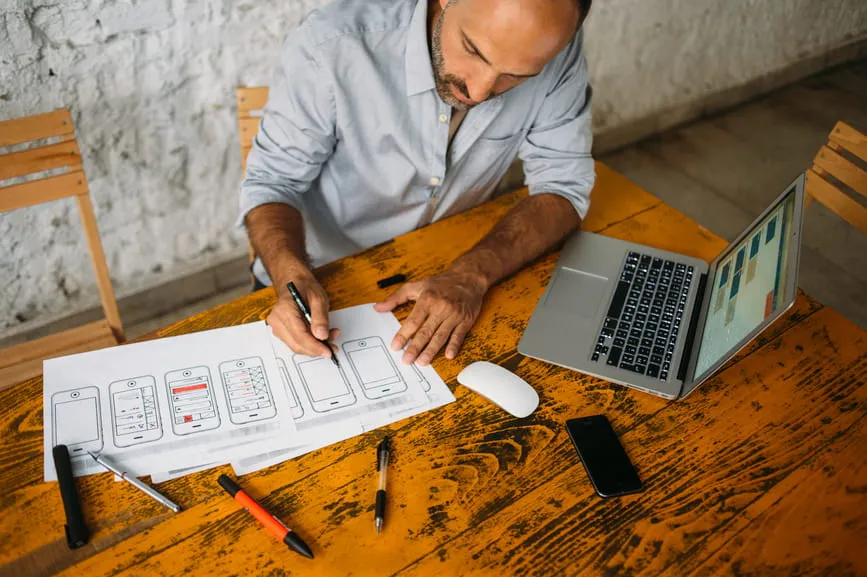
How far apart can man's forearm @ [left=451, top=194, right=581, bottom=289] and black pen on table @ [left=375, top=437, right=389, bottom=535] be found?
0.41 m

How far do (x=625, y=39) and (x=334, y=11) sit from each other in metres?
2.13

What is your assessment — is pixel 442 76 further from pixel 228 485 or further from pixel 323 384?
pixel 228 485

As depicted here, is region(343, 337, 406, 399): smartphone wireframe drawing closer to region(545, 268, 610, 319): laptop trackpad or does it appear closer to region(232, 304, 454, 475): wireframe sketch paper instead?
region(232, 304, 454, 475): wireframe sketch paper

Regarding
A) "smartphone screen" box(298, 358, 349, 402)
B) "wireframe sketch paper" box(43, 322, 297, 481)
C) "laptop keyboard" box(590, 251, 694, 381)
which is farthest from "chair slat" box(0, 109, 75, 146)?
"laptop keyboard" box(590, 251, 694, 381)

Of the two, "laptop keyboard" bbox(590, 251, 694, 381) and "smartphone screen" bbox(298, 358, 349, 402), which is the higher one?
"smartphone screen" bbox(298, 358, 349, 402)

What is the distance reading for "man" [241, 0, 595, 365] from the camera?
112 cm

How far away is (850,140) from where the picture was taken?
161cm

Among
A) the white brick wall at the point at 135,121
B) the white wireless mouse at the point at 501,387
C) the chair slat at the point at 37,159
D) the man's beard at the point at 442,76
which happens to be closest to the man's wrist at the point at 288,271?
the white wireless mouse at the point at 501,387

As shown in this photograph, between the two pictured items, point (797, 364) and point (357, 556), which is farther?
point (797, 364)

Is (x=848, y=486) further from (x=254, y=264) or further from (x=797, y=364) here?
(x=254, y=264)

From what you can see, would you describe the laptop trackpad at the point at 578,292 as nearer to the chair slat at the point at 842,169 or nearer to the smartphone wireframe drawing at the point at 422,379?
the smartphone wireframe drawing at the point at 422,379

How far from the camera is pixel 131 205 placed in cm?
201

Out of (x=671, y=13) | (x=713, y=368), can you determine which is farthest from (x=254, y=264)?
(x=671, y=13)

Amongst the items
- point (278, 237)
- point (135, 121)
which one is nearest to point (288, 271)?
point (278, 237)
